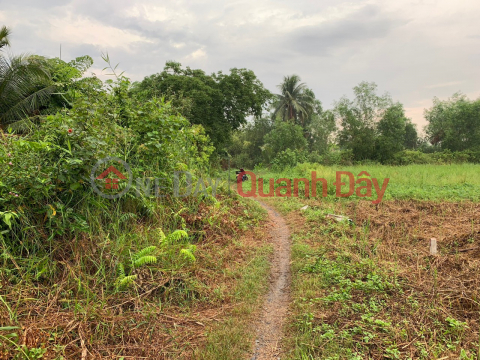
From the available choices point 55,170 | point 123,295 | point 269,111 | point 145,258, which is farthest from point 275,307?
point 269,111

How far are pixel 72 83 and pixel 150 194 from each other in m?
3.85

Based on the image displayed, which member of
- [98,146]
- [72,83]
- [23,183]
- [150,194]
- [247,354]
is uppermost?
[72,83]

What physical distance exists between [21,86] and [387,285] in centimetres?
909

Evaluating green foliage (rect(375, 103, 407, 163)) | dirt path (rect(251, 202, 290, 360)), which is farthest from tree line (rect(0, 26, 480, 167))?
dirt path (rect(251, 202, 290, 360))

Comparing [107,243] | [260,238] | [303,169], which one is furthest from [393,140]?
[107,243]

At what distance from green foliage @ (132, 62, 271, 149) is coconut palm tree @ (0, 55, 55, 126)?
30.0 feet

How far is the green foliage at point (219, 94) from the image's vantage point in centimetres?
1620

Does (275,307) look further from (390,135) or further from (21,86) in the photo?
(390,135)

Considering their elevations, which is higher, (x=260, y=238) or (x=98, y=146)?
(x=98, y=146)

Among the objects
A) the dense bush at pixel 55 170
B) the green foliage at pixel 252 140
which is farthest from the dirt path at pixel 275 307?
the green foliage at pixel 252 140

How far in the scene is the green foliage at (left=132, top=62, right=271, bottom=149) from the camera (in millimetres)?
16203

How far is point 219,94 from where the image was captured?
1722cm

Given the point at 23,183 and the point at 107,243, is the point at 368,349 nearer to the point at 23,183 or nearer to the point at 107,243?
the point at 107,243

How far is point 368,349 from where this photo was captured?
104 inches
